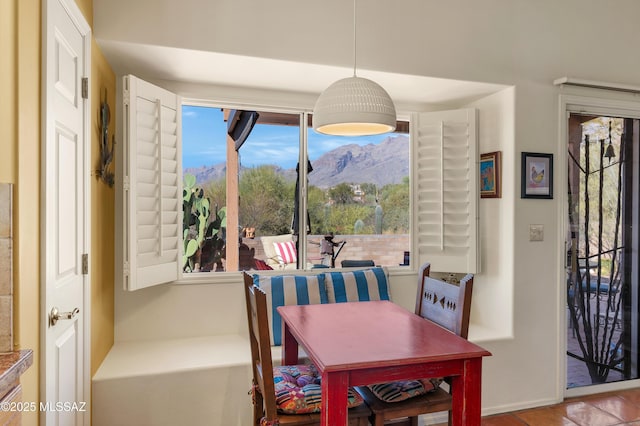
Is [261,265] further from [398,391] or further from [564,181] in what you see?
[564,181]

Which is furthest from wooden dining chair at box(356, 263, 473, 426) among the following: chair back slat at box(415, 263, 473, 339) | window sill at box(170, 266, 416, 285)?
window sill at box(170, 266, 416, 285)

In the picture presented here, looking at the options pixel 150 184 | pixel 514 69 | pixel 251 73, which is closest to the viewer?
pixel 150 184

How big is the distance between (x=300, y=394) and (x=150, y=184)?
5.11ft

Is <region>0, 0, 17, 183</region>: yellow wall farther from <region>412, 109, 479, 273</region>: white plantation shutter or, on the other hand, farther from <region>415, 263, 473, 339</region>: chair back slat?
<region>412, 109, 479, 273</region>: white plantation shutter

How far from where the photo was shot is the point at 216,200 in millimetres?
3080

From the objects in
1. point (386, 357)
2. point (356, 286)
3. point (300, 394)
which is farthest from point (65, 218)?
point (356, 286)

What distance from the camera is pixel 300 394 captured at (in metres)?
1.84

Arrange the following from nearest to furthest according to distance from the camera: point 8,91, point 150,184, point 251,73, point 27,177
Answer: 1. point 8,91
2. point 27,177
3. point 150,184
4. point 251,73

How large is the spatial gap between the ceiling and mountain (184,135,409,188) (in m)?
0.43

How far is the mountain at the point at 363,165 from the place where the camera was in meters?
3.30

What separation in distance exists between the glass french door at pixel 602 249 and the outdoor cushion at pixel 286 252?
2041 mm

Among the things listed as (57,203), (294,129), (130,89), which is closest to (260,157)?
(294,129)

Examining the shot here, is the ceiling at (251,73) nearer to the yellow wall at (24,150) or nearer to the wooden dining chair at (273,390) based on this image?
the yellow wall at (24,150)

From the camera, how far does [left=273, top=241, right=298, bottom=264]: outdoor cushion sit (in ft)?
10.5
